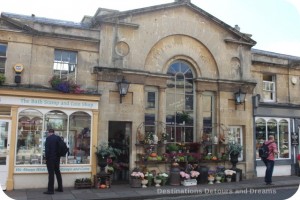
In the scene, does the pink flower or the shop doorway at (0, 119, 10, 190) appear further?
the pink flower

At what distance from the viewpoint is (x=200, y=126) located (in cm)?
1476

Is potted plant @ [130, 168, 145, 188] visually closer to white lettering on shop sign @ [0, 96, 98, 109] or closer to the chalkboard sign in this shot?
white lettering on shop sign @ [0, 96, 98, 109]

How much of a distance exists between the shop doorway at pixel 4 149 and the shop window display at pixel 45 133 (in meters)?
0.37

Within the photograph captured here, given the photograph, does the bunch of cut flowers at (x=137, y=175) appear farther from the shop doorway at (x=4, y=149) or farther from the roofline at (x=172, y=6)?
the roofline at (x=172, y=6)

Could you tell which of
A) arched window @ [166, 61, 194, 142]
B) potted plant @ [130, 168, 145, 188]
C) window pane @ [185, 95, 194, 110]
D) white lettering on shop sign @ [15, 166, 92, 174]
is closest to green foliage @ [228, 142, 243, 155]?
arched window @ [166, 61, 194, 142]

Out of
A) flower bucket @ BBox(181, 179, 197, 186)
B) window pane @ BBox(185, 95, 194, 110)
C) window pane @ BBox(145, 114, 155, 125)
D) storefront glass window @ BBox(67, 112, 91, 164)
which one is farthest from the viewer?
window pane @ BBox(185, 95, 194, 110)

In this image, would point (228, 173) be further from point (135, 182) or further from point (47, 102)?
point (47, 102)

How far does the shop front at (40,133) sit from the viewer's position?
37.4 ft

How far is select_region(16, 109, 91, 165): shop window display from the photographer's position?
38.5 feet

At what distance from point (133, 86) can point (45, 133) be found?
13.1 ft

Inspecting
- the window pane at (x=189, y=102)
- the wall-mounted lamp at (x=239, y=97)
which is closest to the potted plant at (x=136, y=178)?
the window pane at (x=189, y=102)

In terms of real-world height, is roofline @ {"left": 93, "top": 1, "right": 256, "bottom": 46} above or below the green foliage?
above

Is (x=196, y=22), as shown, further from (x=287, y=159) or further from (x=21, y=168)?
(x=21, y=168)

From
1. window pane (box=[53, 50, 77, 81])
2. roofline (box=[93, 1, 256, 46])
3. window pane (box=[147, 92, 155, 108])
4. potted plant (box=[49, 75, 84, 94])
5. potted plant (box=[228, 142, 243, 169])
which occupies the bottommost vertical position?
potted plant (box=[228, 142, 243, 169])
